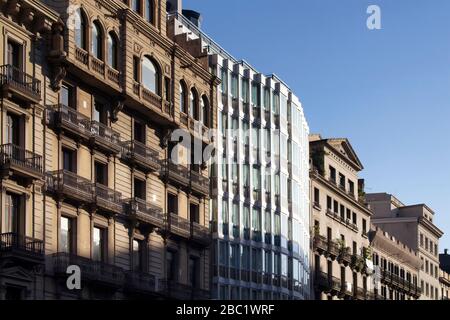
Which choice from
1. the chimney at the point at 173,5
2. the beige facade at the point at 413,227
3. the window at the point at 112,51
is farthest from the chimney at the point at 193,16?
the beige facade at the point at 413,227

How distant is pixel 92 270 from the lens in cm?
4978

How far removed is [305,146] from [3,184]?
44752 millimetres

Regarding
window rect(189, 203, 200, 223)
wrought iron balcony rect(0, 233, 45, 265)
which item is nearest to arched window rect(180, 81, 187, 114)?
window rect(189, 203, 200, 223)

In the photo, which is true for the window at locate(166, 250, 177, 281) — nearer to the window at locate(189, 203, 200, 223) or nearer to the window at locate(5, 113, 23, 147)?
the window at locate(189, 203, 200, 223)

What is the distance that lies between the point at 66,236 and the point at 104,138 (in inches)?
234

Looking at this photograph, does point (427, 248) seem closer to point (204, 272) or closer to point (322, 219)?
point (322, 219)

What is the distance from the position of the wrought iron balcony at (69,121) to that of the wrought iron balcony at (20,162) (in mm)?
2408

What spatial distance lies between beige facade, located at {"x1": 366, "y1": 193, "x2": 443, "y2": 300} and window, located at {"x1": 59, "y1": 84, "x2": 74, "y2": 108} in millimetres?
81607

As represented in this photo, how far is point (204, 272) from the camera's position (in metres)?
63.8

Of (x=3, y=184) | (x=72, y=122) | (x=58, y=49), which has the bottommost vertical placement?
(x=3, y=184)

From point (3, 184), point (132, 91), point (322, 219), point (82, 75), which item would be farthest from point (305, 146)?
point (3, 184)

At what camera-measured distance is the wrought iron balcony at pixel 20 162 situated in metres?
43.8

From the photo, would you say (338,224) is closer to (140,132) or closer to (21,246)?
(140,132)

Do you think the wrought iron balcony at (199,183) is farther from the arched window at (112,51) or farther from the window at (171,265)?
the arched window at (112,51)
